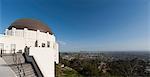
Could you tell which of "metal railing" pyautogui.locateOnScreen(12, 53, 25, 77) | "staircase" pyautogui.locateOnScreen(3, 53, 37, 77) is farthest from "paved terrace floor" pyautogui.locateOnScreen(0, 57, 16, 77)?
"metal railing" pyautogui.locateOnScreen(12, 53, 25, 77)

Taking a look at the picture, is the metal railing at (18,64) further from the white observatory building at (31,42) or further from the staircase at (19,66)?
the white observatory building at (31,42)

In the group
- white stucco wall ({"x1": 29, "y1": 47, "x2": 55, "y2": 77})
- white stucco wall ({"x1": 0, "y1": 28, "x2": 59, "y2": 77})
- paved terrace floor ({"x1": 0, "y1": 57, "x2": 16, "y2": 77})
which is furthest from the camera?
white stucco wall ({"x1": 0, "y1": 28, "x2": 59, "y2": 77})

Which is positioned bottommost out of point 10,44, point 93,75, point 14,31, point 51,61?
point 93,75

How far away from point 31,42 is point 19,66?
6.28m

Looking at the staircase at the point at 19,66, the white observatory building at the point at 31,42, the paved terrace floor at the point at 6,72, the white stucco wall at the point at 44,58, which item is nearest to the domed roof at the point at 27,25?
the white observatory building at the point at 31,42

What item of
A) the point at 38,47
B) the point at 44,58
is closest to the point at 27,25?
the point at 38,47

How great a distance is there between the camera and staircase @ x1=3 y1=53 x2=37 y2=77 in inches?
171

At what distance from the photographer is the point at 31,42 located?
1076 centimetres

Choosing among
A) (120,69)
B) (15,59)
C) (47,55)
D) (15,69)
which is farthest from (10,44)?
(120,69)

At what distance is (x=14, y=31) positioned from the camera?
11250 mm

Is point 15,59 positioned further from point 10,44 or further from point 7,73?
point 10,44

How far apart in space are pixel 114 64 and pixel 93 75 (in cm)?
588

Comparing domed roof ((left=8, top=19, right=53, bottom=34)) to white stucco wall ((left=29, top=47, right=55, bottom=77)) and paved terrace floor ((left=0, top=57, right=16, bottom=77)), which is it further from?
paved terrace floor ((left=0, top=57, right=16, bottom=77))

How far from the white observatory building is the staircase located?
0.64m
